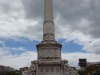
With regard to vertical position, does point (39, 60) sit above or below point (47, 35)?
A: below

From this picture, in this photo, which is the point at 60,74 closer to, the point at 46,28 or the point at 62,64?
the point at 62,64

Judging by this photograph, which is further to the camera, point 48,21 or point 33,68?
point 48,21

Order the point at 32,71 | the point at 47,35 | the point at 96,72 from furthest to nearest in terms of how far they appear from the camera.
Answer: the point at 96,72
the point at 47,35
the point at 32,71

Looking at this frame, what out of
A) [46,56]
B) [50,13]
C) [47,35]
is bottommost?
[46,56]

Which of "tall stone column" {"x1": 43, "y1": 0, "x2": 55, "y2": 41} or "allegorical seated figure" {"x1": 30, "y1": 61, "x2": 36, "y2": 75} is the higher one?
"tall stone column" {"x1": 43, "y1": 0, "x2": 55, "y2": 41}

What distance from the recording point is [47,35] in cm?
3925

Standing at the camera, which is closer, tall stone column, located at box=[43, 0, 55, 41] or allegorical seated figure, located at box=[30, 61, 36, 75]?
allegorical seated figure, located at box=[30, 61, 36, 75]

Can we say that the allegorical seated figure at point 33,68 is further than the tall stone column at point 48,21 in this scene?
No

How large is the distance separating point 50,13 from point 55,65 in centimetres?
808

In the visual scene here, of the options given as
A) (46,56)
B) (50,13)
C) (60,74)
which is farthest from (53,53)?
(50,13)

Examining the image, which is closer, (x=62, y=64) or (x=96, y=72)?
(x=62, y=64)

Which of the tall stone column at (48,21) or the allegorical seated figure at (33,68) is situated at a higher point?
the tall stone column at (48,21)

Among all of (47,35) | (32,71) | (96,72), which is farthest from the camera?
(96,72)

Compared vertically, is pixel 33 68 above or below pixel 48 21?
below
